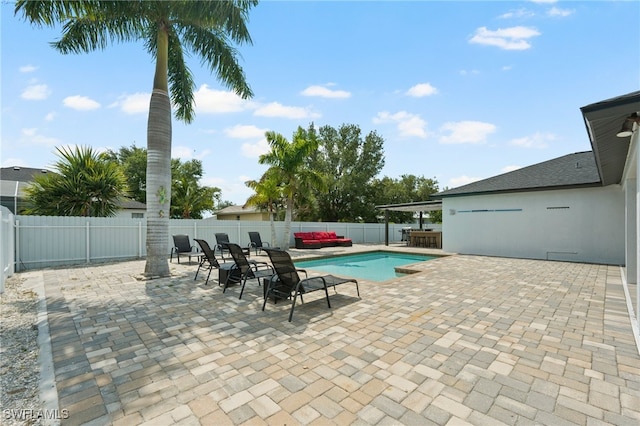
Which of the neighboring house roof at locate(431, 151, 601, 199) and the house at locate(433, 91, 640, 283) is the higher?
the neighboring house roof at locate(431, 151, 601, 199)

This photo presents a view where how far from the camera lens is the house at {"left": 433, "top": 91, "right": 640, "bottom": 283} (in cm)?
1047

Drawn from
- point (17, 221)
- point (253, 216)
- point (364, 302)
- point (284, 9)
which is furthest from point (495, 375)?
A: point (253, 216)

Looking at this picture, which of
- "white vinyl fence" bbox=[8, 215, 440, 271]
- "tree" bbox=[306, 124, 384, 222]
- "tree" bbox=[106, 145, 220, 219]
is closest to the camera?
"white vinyl fence" bbox=[8, 215, 440, 271]

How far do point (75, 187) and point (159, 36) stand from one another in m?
8.34

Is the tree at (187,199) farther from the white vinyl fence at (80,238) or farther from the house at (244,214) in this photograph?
→ the white vinyl fence at (80,238)

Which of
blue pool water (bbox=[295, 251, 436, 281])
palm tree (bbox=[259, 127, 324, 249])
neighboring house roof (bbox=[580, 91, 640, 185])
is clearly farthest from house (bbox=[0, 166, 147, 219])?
neighboring house roof (bbox=[580, 91, 640, 185])

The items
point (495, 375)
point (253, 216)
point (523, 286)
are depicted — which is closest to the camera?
point (495, 375)

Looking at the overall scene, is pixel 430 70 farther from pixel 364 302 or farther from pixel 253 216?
pixel 253 216

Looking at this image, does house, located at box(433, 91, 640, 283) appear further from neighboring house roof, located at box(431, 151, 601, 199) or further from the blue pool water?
the blue pool water

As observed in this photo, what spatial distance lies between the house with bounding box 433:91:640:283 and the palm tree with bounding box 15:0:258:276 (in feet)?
34.9

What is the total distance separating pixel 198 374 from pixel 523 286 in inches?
282

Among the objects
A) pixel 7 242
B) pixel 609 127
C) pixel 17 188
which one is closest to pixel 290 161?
pixel 7 242

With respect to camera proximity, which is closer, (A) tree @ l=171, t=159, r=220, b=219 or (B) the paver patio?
(B) the paver patio

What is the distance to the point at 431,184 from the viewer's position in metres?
34.2
